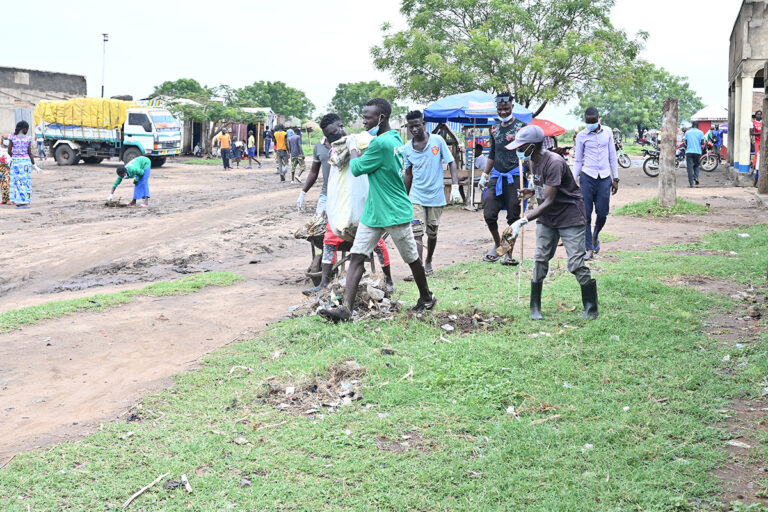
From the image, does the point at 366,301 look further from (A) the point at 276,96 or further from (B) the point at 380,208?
(A) the point at 276,96

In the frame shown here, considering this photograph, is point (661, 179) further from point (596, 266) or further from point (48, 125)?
point (48, 125)

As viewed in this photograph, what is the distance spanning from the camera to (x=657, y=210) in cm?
1473

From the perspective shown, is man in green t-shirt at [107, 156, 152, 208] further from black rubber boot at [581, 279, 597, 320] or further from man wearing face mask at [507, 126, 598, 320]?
black rubber boot at [581, 279, 597, 320]

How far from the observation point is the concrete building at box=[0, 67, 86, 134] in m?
37.0

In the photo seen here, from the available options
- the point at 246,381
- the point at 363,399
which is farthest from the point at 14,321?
the point at 363,399

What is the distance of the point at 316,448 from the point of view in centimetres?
425

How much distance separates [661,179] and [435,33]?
1512 centimetres

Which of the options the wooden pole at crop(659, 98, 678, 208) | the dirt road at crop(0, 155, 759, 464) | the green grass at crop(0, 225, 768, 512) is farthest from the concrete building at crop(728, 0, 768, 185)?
the green grass at crop(0, 225, 768, 512)

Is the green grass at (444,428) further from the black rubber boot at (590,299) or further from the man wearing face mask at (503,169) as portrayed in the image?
the man wearing face mask at (503,169)

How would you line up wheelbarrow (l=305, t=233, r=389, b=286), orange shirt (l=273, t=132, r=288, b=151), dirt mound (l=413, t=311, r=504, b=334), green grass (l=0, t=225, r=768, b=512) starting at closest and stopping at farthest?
green grass (l=0, t=225, r=768, b=512)
dirt mound (l=413, t=311, r=504, b=334)
wheelbarrow (l=305, t=233, r=389, b=286)
orange shirt (l=273, t=132, r=288, b=151)

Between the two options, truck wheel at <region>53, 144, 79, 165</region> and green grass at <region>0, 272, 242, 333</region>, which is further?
truck wheel at <region>53, 144, 79, 165</region>

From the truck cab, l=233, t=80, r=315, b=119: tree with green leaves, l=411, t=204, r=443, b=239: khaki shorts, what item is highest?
l=233, t=80, r=315, b=119: tree with green leaves

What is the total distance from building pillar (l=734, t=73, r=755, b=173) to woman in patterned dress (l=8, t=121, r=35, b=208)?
18.6m

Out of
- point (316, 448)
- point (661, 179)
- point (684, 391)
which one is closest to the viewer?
point (316, 448)
